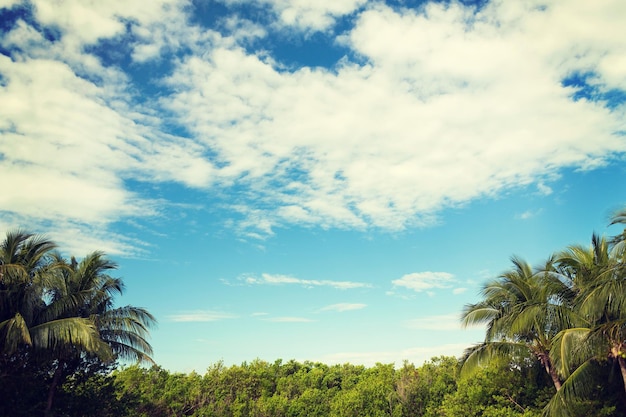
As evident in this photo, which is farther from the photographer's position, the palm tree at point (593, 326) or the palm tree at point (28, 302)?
the palm tree at point (28, 302)

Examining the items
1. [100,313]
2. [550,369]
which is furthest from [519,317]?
[100,313]

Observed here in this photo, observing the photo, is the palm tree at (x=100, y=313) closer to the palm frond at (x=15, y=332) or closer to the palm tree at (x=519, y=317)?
the palm frond at (x=15, y=332)

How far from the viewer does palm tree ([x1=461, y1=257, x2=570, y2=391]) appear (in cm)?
1487

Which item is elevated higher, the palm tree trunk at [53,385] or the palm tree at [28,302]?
the palm tree at [28,302]

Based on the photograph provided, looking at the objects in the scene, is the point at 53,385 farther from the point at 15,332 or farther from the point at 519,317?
the point at 519,317

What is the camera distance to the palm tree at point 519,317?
14867 millimetres

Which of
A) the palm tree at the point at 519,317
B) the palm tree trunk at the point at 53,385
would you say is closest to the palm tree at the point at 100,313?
the palm tree trunk at the point at 53,385

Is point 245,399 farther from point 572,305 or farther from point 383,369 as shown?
point 572,305

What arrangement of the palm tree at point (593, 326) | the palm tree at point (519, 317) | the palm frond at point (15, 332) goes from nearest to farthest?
the palm tree at point (593, 326) < the palm frond at point (15, 332) < the palm tree at point (519, 317)

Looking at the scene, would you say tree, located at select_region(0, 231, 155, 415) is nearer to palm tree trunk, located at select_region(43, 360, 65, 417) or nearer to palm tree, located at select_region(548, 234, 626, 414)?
palm tree trunk, located at select_region(43, 360, 65, 417)

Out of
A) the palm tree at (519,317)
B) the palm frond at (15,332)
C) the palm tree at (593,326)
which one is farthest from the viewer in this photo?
the palm tree at (519,317)

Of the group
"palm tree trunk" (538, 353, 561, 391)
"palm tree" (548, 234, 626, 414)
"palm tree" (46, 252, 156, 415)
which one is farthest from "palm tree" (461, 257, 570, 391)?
"palm tree" (46, 252, 156, 415)

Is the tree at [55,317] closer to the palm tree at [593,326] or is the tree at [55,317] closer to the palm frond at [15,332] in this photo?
the palm frond at [15,332]

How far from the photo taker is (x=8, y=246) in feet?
45.1
